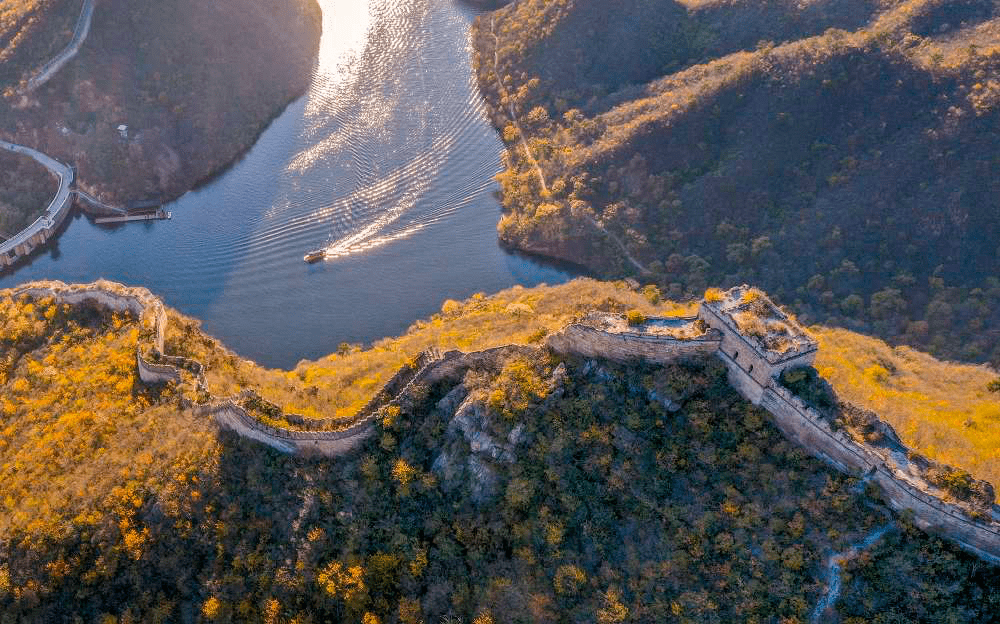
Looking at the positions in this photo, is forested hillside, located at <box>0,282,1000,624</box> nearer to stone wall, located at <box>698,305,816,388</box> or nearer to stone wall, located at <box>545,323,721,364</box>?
stone wall, located at <box>545,323,721,364</box>

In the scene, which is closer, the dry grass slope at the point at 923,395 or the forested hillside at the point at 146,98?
the dry grass slope at the point at 923,395

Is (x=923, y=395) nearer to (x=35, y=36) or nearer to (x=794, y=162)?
(x=794, y=162)

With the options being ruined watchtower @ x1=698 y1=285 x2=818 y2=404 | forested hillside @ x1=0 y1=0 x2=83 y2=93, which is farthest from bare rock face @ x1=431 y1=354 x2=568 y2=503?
forested hillside @ x1=0 y1=0 x2=83 y2=93

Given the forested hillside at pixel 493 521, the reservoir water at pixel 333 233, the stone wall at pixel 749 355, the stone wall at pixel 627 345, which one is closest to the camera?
the forested hillside at pixel 493 521

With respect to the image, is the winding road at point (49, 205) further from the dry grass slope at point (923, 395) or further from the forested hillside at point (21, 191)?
the dry grass slope at point (923, 395)

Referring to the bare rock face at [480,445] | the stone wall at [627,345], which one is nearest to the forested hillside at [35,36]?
the bare rock face at [480,445]
